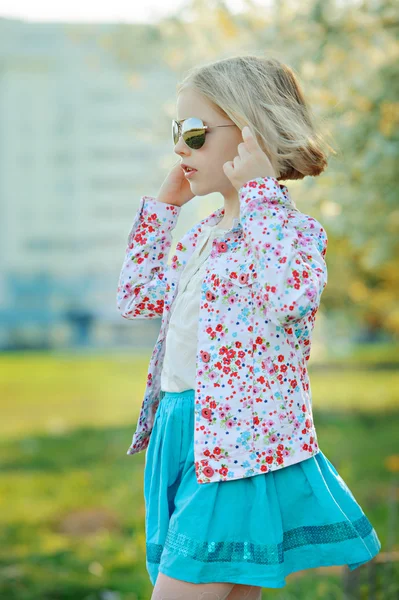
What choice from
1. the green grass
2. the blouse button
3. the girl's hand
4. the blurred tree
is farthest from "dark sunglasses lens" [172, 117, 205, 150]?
the green grass

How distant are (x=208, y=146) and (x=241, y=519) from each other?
0.84 meters

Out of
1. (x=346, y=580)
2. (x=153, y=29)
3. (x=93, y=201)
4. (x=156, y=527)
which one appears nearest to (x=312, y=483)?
(x=156, y=527)

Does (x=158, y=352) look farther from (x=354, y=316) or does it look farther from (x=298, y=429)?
(x=354, y=316)

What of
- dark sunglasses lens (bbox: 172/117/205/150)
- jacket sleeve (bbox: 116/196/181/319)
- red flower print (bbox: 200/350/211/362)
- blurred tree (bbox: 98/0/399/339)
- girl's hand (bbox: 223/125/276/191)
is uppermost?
blurred tree (bbox: 98/0/399/339)

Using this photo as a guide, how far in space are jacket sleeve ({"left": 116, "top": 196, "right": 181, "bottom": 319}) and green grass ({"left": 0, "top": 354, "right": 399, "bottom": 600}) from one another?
7.46 feet

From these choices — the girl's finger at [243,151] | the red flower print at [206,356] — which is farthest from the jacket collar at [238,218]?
the red flower print at [206,356]

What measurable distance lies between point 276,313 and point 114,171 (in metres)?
14.5

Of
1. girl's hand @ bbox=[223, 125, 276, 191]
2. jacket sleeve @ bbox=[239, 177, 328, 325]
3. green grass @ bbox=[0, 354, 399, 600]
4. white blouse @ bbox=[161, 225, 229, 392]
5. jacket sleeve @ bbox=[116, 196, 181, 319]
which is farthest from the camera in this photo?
green grass @ bbox=[0, 354, 399, 600]

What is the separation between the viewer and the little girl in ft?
5.90

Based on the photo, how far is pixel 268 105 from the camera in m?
1.91

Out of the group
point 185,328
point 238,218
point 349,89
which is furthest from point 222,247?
point 349,89

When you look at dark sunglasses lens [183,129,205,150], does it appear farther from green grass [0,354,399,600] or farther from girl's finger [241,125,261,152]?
green grass [0,354,399,600]

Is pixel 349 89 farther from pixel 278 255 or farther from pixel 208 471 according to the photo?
pixel 208 471

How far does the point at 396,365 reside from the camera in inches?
659
